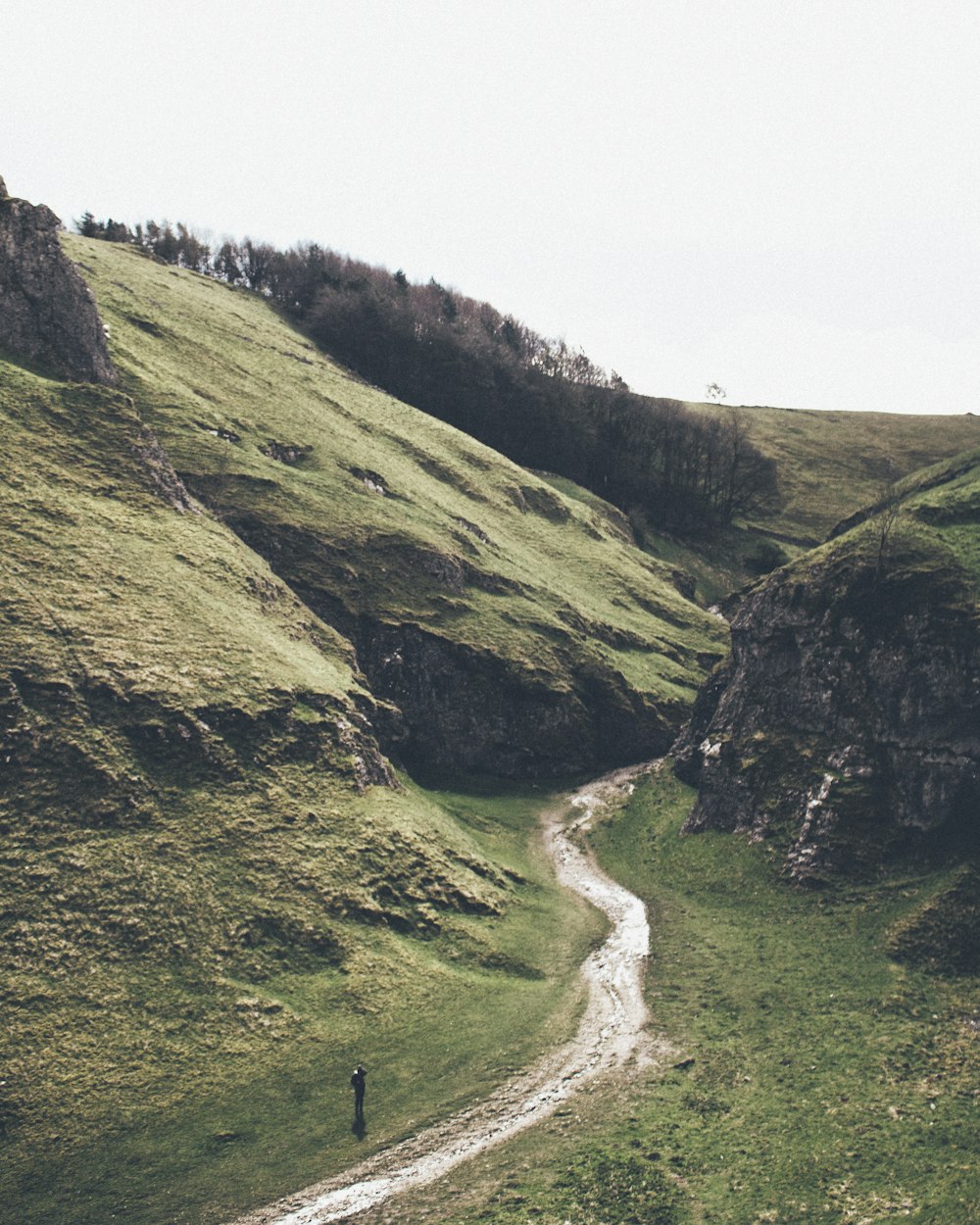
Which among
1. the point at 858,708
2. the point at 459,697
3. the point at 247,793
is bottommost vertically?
the point at 247,793

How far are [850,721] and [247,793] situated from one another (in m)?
36.3

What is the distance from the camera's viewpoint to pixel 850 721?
51812 millimetres

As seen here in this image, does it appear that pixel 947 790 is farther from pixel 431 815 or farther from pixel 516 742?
pixel 516 742

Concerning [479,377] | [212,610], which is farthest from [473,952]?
[479,377]

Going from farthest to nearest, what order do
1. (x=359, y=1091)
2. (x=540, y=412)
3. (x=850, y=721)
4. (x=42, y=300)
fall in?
(x=540, y=412) → (x=42, y=300) → (x=850, y=721) → (x=359, y=1091)

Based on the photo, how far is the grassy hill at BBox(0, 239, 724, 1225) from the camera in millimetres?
29359

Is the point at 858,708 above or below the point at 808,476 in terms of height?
below

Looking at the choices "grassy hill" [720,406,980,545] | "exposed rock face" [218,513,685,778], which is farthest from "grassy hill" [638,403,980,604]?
"exposed rock face" [218,513,685,778]

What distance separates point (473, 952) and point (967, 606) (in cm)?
3487

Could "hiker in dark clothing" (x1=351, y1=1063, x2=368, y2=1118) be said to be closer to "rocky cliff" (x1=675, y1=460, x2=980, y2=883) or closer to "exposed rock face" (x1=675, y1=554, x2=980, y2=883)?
"exposed rock face" (x1=675, y1=554, x2=980, y2=883)

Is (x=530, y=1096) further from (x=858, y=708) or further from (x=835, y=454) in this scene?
(x=835, y=454)

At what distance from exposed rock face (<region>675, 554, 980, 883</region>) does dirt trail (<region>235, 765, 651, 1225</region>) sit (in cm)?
1136

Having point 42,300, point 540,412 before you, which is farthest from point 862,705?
point 540,412

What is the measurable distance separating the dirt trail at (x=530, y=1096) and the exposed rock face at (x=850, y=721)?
1136 centimetres
